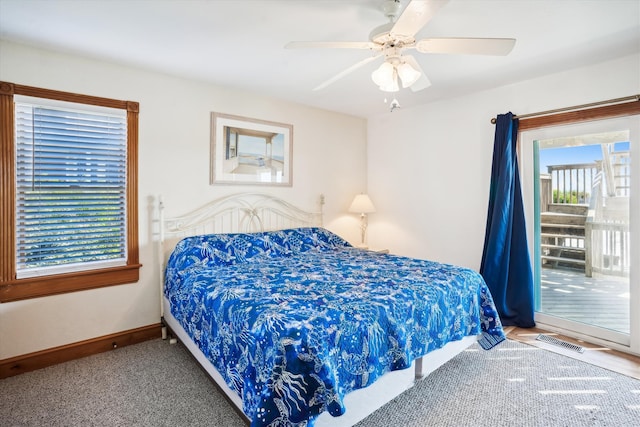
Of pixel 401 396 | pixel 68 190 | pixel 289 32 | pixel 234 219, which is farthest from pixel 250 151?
pixel 401 396

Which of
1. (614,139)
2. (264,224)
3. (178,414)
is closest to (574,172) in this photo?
(614,139)

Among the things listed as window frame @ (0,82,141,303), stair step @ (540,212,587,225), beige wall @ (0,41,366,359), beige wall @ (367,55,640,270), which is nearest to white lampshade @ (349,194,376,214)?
beige wall @ (367,55,640,270)

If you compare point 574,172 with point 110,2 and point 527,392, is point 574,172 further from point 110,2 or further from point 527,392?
point 110,2

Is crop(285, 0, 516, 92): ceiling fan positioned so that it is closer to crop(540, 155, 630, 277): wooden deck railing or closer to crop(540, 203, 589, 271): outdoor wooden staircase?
crop(540, 155, 630, 277): wooden deck railing

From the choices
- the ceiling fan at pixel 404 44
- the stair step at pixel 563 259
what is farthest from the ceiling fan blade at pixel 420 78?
the stair step at pixel 563 259

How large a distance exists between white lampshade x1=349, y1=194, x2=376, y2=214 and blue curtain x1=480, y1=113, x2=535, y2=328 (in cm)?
148

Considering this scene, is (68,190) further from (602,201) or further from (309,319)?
(602,201)

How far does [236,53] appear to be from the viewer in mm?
2586

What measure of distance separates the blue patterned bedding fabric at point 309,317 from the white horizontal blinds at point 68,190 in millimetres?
623

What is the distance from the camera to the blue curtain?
3.16 meters

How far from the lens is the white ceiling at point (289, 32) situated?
1947 mm

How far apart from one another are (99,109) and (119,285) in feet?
4.92

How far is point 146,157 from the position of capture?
2.94 m

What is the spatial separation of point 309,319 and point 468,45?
1681 millimetres
